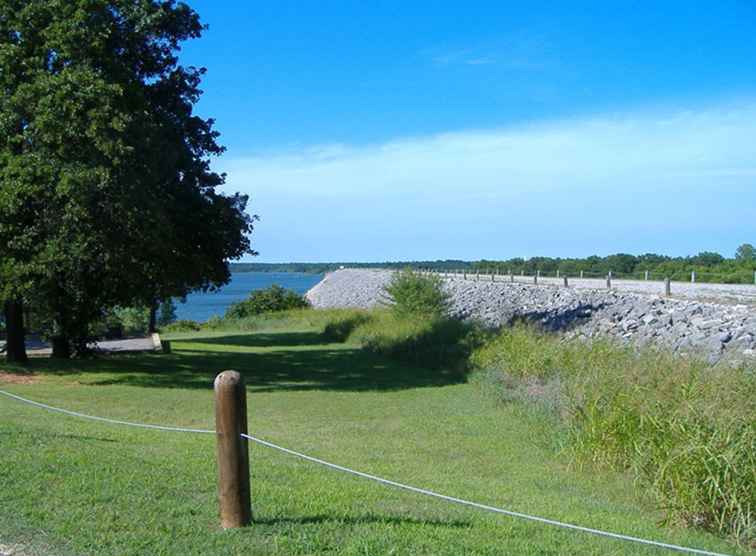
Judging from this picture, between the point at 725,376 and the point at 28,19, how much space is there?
19.0 m

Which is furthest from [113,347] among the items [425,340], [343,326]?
[425,340]

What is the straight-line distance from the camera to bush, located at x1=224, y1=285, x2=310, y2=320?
6322cm

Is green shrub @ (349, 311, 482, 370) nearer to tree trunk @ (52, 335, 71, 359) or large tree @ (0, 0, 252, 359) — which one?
large tree @ (0, 0, 252, 359)

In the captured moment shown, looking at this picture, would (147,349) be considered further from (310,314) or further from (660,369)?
(660,369)

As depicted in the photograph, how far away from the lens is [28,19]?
813 inches

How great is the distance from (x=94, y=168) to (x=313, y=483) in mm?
13385

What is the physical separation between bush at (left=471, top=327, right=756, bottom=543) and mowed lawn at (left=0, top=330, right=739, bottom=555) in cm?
36

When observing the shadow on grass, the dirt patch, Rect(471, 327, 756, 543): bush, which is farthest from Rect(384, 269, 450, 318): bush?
Rect(471, 327, 756, 543): bush

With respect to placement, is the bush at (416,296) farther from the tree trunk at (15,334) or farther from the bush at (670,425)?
the bush at (670,425)

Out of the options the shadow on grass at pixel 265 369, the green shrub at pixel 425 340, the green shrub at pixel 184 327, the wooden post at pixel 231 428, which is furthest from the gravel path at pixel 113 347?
the wooden post at pixel 231 428

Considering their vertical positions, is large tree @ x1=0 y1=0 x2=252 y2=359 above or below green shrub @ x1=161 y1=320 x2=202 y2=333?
above

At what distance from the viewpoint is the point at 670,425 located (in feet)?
28.6

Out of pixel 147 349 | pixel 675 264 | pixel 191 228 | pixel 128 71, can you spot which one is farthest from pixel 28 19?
pixel 675 264

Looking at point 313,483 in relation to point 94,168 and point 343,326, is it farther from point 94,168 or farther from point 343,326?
point 343,326
